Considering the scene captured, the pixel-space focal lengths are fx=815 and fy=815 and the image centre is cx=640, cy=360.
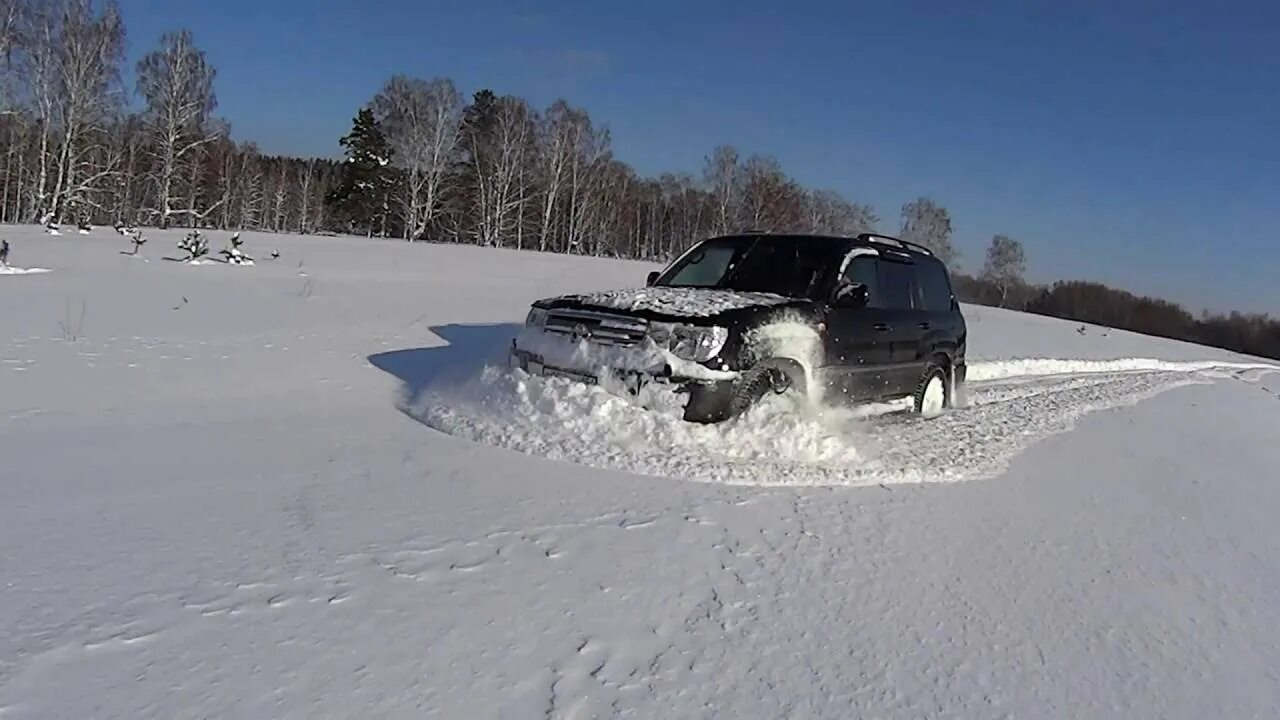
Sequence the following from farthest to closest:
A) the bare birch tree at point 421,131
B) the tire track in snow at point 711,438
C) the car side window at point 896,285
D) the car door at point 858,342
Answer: the bare birch tree at point 421,131 → the car side window at point 896,285 → the car door at point 858,342 → the tire track in snow at point 711,438

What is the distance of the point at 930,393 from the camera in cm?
851

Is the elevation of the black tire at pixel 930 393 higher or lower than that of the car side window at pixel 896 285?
lower

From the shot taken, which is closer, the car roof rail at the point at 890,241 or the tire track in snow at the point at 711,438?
the tire track in snow at the point at 711,438

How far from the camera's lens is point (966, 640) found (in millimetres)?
3195

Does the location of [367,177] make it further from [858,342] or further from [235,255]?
[858,342]

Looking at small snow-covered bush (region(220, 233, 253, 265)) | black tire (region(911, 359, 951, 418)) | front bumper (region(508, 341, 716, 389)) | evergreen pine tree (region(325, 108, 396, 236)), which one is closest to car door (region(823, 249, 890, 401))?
black tire (region(911, 359, 951, 418))

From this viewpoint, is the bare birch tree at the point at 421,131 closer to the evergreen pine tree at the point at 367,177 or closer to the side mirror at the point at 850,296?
the evergreen pine tree at the point at 367,177

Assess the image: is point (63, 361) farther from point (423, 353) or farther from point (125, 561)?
point (125, 561)

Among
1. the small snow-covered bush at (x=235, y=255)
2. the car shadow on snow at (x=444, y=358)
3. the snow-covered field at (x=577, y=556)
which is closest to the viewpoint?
the snow-covered field at (x=577, y=556)

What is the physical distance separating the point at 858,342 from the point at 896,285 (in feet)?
4.72

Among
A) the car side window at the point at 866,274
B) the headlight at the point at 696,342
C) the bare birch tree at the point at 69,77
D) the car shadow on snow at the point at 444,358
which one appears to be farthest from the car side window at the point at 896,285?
the bare birch tree at the point at 69,77

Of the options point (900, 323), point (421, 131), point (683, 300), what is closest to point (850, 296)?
point (900, 323)

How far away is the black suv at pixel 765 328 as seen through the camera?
5664 mm

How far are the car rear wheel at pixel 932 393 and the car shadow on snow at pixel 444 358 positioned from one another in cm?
417
